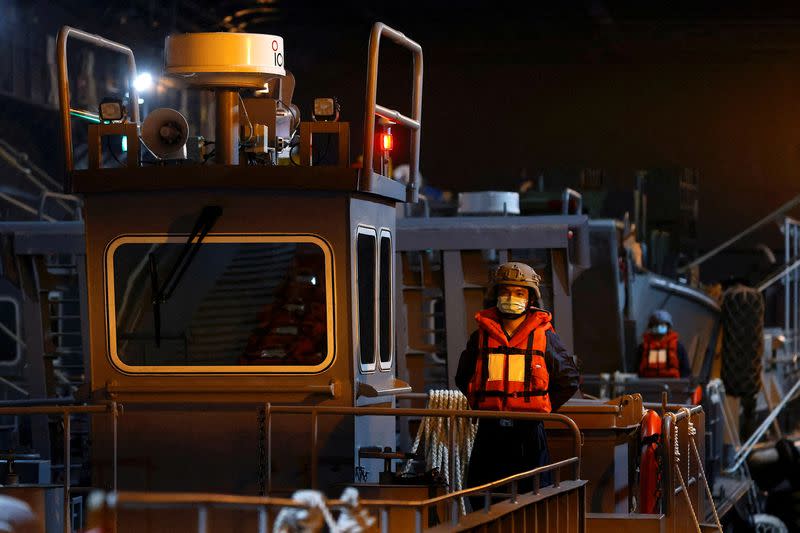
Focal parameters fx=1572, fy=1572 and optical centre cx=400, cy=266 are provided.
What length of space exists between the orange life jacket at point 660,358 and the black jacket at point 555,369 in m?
10.6

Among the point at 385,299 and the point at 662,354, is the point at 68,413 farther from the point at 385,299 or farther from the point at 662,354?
the point at 662,354

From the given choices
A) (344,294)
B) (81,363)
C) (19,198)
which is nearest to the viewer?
(344,294)

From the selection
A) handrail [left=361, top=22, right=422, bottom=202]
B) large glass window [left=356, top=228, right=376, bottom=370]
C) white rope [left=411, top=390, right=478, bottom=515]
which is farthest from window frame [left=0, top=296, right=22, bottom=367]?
large glass window [left=356, top=228, right=376, bottom=370]

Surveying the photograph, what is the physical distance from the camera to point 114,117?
877 centimetres

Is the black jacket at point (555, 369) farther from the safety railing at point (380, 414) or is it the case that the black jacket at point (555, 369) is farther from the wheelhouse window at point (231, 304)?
the wheelhouse window at point (231, 304)

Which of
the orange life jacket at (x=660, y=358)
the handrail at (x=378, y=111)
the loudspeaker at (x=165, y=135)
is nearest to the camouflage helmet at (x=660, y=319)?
the orange life jacket at (x=660, y=358)

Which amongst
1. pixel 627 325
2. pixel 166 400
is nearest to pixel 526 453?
pixel 166 400

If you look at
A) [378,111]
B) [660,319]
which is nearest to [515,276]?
[378,111]

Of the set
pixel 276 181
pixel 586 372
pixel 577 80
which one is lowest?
pixel 586 372

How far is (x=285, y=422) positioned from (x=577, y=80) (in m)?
31.1

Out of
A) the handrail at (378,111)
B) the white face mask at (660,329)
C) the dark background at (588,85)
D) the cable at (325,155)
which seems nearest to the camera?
the handrail at (378,111)

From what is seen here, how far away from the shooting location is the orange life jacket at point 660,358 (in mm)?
19266

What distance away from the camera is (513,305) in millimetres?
8727

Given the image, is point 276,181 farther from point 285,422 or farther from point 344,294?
point 285,422
